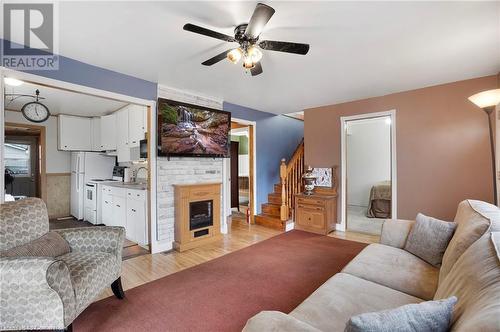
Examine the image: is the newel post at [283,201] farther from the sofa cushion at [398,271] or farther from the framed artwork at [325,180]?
the sofa cushion at [398,271]

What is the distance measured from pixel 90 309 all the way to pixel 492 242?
110 inches

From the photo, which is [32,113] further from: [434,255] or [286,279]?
[434,255]

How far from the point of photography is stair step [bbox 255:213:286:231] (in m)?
4.48

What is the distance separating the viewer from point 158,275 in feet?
8.62

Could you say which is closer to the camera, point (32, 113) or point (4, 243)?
point (4, 243)

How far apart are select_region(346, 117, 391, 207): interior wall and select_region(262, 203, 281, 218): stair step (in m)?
2.93

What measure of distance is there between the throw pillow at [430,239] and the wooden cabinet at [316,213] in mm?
1973

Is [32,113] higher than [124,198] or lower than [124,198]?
higher

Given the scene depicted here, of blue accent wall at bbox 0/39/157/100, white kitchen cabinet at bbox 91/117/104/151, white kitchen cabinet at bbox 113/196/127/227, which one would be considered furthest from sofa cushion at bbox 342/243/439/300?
white kitchen cabinet at bbox 91/117/104/151

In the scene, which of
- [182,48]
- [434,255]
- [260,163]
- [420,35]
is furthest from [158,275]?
[420,35]

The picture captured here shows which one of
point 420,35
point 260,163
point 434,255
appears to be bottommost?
point 434,255

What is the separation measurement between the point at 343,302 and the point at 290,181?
12.0ft

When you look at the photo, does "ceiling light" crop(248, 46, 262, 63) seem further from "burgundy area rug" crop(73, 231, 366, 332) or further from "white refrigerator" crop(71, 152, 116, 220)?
"white refrigerator" crop(71, 152, 116, 220)

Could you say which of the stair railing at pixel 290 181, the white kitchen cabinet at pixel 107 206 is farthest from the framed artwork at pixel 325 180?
the white kitchen cabinet at pixel 107 206
